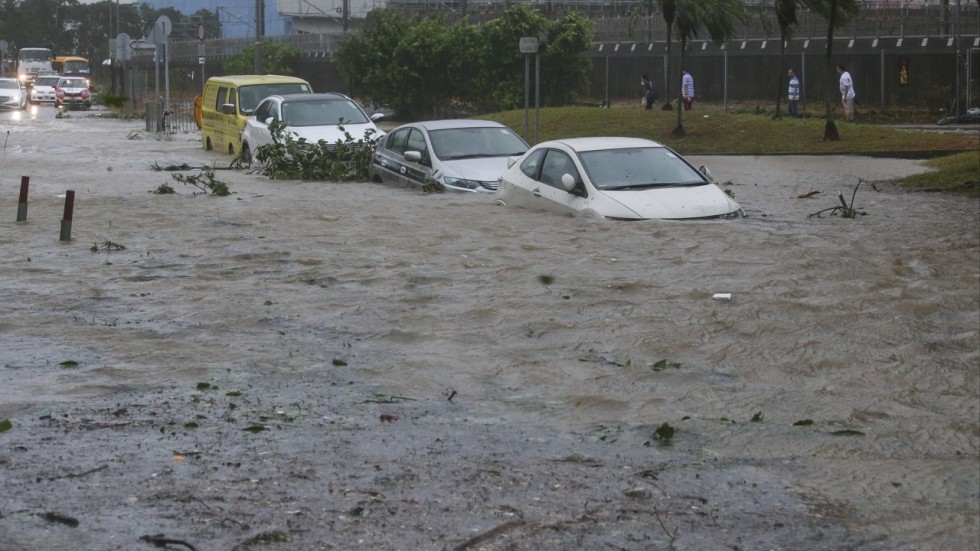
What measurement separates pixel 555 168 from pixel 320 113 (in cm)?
996

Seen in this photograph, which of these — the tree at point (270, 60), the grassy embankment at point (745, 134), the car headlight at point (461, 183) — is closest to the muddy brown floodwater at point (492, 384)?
the car headlight at point (461, 183)

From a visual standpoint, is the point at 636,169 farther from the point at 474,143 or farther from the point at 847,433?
the point at 847,433

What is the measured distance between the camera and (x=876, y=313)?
406 inches

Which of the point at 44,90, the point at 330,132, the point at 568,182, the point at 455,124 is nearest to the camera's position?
the point at 568,182

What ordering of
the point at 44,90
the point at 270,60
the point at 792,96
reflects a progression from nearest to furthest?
1. the point at 792,96
2. the point at 270,60
3. the point at 44,90

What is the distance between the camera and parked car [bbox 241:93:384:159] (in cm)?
2362

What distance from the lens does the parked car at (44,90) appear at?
67312 millimetres

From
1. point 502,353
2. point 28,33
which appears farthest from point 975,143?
point 28,33

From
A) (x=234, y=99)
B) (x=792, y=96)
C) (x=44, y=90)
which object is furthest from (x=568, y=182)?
(x=44, y=90)

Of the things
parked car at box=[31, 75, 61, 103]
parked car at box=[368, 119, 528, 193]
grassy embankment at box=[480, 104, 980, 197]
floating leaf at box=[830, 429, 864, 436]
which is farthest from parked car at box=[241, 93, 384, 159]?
parked car at box=[31, 75, 61, 103]

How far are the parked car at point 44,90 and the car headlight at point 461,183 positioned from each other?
2112 inches

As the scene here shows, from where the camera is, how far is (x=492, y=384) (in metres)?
8.15

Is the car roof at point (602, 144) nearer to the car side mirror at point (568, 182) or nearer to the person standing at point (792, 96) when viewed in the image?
the car side mirror at point (568, 182)

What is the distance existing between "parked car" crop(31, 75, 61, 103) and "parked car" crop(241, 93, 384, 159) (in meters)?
45.2
